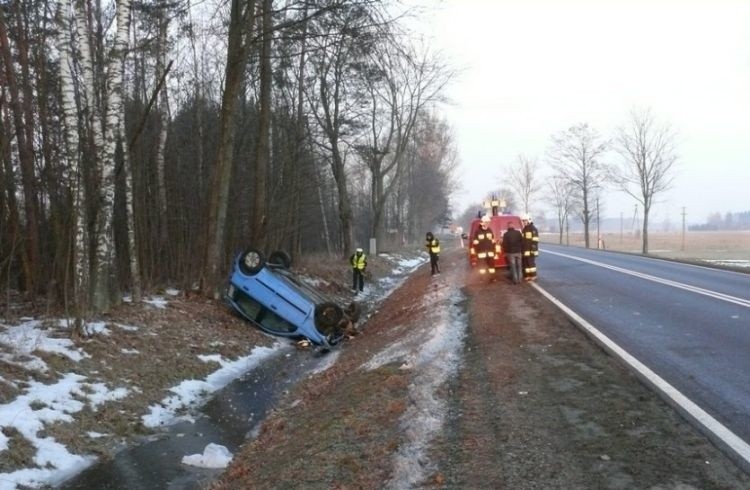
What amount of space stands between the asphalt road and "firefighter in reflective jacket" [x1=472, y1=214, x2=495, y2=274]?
4.98 ft

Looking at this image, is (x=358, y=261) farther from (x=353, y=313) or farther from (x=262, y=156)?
(x=353, y=313)

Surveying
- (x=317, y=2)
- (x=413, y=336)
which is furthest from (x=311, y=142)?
(x=413, y=336)

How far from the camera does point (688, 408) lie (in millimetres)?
5855

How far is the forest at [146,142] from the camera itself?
468 inches

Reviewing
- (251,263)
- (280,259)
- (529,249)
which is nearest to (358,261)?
(280,259)

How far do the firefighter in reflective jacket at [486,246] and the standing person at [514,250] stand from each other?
0.79 metres

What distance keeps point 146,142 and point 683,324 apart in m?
14.2

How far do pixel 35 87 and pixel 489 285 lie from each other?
11676mm

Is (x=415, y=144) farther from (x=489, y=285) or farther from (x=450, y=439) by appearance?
(x=450, y=439)

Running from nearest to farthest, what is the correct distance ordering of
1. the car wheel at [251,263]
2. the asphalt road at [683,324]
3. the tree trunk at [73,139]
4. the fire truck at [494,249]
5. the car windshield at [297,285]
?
the asphalt road at [683,324]
the tree trunk at [73,139]
the car wheel at [251,263]
the car windshield at [297,285]
the fire truck at [494,249]

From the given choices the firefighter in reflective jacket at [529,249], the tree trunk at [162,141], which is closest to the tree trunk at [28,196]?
the tree trunk at [162,141]

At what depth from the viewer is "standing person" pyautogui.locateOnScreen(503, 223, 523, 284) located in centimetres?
1695

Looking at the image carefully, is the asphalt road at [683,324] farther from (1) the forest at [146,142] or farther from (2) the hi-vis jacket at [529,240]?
(1) the forest at [146,142]

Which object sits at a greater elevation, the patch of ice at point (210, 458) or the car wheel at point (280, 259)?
the car wheel at point (280, 259)
